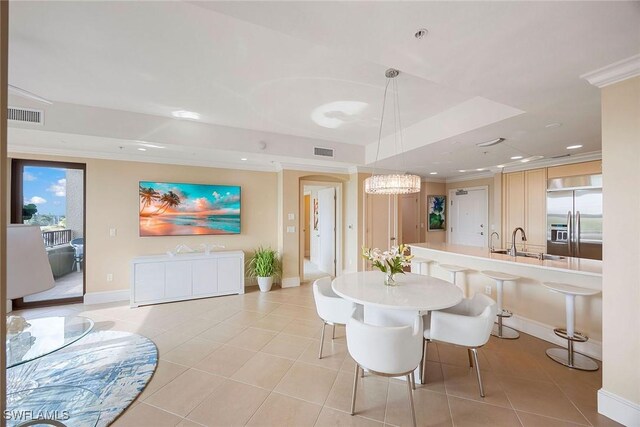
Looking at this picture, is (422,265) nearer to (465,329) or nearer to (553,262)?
(553,262)

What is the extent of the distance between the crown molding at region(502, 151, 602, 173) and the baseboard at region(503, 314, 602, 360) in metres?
2.94

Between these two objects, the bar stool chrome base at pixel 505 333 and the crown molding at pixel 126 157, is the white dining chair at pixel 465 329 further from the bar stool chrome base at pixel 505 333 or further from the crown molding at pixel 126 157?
the crown molding at pixel 126 157

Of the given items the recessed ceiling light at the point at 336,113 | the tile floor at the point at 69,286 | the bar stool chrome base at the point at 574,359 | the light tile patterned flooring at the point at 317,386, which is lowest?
the light tile patterned flooring at the point at 317,386

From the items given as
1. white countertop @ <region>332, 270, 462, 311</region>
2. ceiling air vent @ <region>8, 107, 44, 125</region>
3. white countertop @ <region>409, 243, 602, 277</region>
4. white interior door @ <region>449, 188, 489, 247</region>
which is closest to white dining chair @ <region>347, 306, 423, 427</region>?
white countertop @ <region>332, 270, 462, 311</region>

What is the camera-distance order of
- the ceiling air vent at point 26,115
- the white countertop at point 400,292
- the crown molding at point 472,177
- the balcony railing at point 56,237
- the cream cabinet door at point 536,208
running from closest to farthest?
A: 1. the white countertop at point 400,292
2. the ceiling air vent at point 26,115
3. the balcony railing at point 56,237
4. the cream cabinet door at point 536,208
5. the crown molding at point 472,177

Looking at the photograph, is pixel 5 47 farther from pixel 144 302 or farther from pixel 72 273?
pixel 72 273

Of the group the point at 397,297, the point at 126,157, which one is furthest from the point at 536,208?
the point at 126,157

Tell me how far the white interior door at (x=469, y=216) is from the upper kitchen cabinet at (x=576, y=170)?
1.54 meters

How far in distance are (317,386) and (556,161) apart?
525cm

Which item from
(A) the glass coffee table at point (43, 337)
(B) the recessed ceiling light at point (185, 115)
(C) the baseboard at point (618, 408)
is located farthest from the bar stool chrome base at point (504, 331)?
(B) the recessed ceiling light at point (185, 115)

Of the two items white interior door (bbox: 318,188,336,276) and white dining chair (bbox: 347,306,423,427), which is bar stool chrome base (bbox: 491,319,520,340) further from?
white interior door (bbox: 318,188,336,276)

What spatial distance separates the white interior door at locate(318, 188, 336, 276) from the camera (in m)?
5.78

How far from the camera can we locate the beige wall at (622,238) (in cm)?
169

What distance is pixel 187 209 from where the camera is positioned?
458 cm
